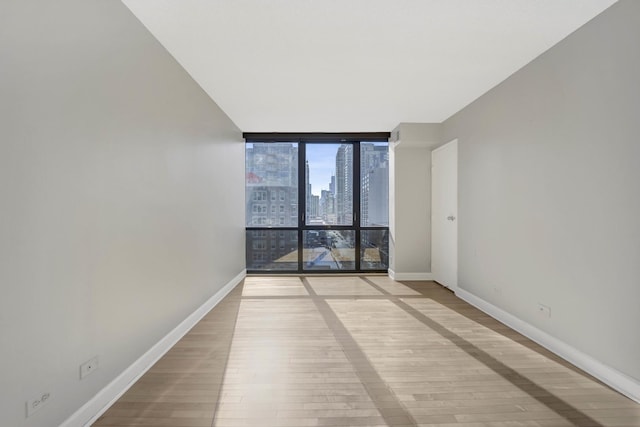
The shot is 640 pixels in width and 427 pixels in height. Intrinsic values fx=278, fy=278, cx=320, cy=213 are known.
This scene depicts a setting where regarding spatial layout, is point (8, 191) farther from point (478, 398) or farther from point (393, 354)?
point (478, 398)

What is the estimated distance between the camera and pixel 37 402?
4.27 ft

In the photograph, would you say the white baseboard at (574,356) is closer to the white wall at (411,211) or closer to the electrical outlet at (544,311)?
the electrical outlet at (544,311)

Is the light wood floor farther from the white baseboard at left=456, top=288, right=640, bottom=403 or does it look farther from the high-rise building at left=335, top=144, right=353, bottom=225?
the high-rise building at left=335, top=144, right=353, bottom=225

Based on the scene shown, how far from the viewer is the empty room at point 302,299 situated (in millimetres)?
1388

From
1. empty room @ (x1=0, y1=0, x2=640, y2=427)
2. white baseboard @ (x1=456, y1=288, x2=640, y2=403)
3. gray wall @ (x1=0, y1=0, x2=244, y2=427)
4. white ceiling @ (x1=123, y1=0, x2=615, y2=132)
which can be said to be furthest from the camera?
white ceiling @ (x1=123, y1=0, x2=615, y2=132)

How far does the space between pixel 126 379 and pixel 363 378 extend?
161 centimetres

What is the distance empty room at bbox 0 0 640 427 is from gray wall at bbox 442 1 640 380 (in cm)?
2

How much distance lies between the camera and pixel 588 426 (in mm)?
1554

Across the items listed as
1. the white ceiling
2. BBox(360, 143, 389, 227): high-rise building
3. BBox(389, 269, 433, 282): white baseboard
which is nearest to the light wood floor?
BBox(389, 269, 433, 282): white baseboard

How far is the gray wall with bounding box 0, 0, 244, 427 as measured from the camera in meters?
1.22

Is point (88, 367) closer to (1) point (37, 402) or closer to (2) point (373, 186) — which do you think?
(1) point (37, 402)

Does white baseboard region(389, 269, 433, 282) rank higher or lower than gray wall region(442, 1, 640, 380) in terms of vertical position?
lower

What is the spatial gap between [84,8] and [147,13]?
1.53ft

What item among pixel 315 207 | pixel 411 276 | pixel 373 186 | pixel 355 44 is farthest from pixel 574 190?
pixel 315 207
